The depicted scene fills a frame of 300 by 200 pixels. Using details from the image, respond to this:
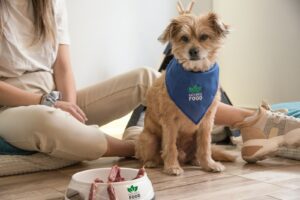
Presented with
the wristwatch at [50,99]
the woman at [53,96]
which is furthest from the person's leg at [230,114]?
the wristwatch at [50,99]

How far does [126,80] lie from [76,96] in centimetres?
21

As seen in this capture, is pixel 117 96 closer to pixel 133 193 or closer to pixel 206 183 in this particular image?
pixel 206 183

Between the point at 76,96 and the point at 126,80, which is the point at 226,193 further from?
the point at 76,96

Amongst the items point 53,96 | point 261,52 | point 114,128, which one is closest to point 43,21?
point 53,96

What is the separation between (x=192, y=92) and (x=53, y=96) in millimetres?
469

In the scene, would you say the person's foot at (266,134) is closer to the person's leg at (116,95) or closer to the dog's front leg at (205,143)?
the dog's front leg at (205,143)

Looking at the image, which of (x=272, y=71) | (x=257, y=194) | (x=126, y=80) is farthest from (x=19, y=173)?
(x=272, y=71)

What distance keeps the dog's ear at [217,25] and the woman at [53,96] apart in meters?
0.32

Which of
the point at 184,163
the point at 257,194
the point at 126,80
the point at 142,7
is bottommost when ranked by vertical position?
the point at 184,163

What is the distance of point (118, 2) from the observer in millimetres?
2721

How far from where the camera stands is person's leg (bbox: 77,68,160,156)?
1.70m

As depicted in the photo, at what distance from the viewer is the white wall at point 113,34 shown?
2.58 m

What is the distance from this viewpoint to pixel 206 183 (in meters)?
1.31

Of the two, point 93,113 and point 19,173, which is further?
point 93,113
